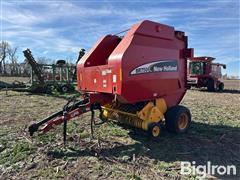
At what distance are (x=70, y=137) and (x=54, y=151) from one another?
2.37ft

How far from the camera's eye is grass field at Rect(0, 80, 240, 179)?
12.0 ft

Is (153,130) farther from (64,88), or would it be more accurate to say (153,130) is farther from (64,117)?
(64,88)

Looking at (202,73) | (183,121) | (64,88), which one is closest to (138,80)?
(183,121)

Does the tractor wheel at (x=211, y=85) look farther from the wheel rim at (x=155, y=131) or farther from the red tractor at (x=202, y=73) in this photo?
the wheel rim at (x=155, y=131)

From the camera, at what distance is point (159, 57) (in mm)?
5074

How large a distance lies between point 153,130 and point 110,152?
1.00 metres

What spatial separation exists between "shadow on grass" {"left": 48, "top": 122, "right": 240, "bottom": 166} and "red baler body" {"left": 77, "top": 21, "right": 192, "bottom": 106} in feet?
2.80

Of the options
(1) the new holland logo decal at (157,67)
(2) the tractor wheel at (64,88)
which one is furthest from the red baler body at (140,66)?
(2) the tractor wheel at (64,88)

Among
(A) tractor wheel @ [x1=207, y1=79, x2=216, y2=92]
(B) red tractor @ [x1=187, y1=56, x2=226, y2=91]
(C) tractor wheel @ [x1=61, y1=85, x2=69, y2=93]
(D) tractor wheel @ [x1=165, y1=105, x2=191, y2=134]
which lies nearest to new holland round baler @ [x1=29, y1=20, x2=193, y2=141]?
(D) tractor wheel @ [x1=165, y1=105, x2=191, y2=134]

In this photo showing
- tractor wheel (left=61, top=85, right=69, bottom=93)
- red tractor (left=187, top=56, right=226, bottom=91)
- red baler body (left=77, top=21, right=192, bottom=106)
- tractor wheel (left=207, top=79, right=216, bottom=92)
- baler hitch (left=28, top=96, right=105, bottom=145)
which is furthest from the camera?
tractor wheel (left=207, top=79, right=216, bottom=92)

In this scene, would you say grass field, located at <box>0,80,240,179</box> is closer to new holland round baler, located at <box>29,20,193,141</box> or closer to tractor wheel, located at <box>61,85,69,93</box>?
new holland round baler, located at <box>29,20,193,141</box>

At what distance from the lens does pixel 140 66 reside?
4680mm

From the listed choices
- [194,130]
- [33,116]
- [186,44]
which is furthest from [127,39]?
[33,116]

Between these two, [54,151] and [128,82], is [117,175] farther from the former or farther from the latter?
[128,82]
